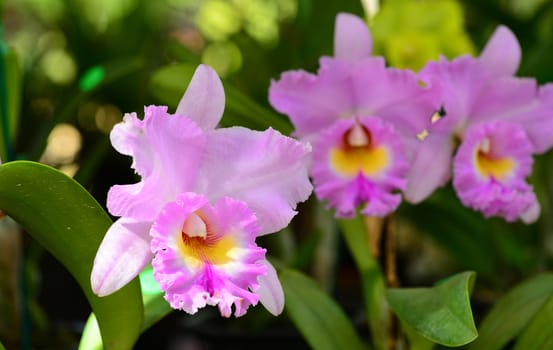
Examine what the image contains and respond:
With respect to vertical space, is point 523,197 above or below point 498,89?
below

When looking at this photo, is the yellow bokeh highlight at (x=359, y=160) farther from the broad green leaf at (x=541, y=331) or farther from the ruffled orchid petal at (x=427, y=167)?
the broad green leaf at (x=541, y=331)

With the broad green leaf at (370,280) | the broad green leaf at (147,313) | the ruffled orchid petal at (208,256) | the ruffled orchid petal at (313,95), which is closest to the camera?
the ruffled orchid petal at (208,256)

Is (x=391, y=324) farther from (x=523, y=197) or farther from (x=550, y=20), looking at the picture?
(x=550, y=20)

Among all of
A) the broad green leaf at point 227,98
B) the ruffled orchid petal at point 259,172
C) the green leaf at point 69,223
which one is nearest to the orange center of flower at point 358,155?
the broad green leaf at point 227,98

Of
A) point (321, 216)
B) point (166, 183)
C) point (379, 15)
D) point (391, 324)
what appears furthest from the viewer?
point (321, 216)

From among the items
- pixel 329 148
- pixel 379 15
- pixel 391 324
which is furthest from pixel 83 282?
pixel 379 15

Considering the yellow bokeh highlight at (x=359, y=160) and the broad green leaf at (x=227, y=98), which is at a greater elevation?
the broad green leaf at (x=227, y=98)

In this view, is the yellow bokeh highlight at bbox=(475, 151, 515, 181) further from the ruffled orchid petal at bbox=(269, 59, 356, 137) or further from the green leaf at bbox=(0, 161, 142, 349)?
the green leaf at bbox=(0, 161, 142, 349)

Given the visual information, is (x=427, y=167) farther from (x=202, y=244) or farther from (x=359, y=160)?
(x=202, y=244)
